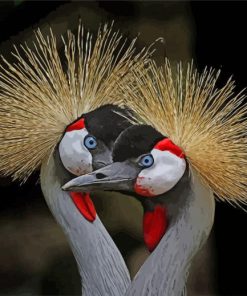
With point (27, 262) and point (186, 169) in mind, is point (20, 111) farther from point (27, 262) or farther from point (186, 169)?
point (27, 262)

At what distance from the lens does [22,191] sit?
3.08 meters

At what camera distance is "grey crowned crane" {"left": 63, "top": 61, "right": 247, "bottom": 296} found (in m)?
1.90

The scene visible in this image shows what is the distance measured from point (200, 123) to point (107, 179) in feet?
0.77

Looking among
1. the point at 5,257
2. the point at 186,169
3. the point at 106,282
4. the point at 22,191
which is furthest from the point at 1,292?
the point at 186,169

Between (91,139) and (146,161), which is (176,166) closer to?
(146,161)

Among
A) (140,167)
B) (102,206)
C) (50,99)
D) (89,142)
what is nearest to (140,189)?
(140,167)

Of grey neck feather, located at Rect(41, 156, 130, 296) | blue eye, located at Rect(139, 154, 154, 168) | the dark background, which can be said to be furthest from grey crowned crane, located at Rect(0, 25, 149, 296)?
the dark background

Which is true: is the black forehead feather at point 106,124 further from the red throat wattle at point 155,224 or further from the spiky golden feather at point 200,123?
the red throat wattle at point 155,224

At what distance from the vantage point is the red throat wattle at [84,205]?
204 cm

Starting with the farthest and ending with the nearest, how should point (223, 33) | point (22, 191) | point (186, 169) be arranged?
point (22, 191), point (223, 33), point (186, 169)

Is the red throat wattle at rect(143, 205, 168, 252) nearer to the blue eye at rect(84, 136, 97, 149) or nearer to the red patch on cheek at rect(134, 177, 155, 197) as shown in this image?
the red patch on cheek at rect(134, 177, 155, 197)

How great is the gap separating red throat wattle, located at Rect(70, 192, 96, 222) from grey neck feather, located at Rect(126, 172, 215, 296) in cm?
17

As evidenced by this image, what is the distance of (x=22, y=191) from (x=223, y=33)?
0.85 metres

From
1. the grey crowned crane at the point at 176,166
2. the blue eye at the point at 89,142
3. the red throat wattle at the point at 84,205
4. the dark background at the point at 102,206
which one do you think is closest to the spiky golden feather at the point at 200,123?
the grey crowned crane at the point at 176,166
